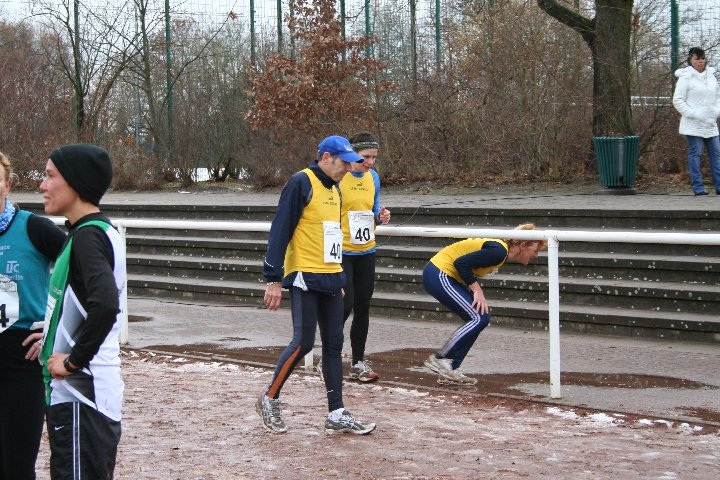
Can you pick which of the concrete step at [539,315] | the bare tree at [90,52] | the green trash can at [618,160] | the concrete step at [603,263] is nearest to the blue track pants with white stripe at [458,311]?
the concrete step at [539,315]

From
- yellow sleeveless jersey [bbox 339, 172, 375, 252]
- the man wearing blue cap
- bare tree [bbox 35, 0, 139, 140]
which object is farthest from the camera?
bare tree [bbox 35, 0, 139, 140]

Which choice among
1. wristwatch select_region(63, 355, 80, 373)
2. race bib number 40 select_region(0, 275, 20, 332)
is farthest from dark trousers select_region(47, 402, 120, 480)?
race bib number 40 select_region(0, 275, 20, 332)

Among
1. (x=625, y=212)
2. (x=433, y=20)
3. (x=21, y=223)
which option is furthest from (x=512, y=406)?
(x=433, y=20)

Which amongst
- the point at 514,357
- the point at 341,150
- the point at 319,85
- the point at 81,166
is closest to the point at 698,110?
the point at 514,357

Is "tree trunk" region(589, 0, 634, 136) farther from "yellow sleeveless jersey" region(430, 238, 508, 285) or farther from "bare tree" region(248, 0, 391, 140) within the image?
"yellow sleeveless jersey" region(430, 238, 508, 285)

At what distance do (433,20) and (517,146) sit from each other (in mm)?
6438

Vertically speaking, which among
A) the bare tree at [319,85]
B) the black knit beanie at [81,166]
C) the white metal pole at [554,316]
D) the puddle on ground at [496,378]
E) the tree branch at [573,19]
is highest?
the tree branch at [573,19]

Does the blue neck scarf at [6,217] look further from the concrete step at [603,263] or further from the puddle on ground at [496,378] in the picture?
the concrete step at [603,263]

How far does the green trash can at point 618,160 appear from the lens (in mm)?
16719

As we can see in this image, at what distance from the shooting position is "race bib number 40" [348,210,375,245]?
844 cm

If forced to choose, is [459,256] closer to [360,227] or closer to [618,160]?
[360,227]

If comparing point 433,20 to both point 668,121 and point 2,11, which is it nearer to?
point 668,121

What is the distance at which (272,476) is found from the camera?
19.8ft

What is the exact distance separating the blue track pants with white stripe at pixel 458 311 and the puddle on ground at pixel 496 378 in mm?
272
